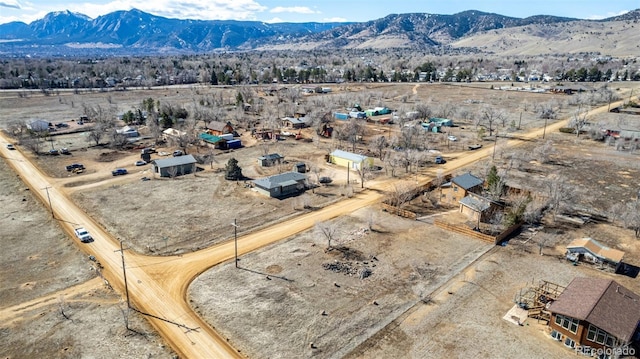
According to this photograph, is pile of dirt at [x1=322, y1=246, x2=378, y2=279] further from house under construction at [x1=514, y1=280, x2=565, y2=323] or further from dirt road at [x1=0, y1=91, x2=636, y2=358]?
house under construction at [x1=514, y1=280, x2=565, y2=323]

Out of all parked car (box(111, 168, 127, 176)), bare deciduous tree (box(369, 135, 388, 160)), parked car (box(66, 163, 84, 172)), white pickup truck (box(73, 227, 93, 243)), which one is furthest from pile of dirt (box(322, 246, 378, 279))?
parked car (box(66, 163, 84, 172))

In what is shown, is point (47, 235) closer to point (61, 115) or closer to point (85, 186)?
point (85, 186)

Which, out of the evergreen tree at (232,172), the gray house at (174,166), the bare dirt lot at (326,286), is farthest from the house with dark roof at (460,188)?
the gray house at (174,166)

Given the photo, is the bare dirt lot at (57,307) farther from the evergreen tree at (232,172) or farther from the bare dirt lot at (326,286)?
the evergreen tree at (232,172)

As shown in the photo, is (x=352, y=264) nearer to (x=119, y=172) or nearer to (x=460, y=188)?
(x=460, y=188)

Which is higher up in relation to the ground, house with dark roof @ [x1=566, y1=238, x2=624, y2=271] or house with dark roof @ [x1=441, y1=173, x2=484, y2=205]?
house with dark roof @ [x1=441, y1=173, x2=484, y2=205]

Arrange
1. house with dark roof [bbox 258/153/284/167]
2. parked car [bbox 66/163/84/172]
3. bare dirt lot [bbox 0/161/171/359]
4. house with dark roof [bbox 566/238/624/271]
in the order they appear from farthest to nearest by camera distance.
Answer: house with dark roof [bbox 258/153/284/167] < parked car [bbox 66/163/84/172] < house with dark roof [bbox 566/238/624/271] < bare dirt lot [bbox 0/161/171/359]
